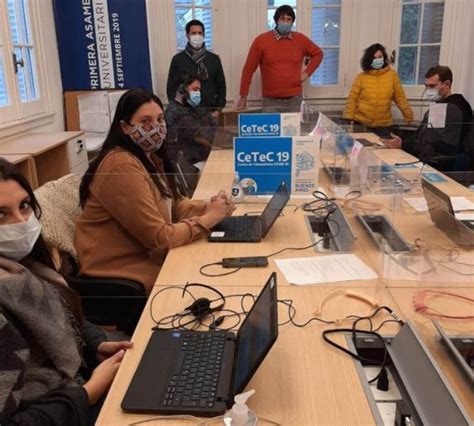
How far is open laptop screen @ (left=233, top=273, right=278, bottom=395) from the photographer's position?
0.95 metres

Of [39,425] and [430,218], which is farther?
[430,218]

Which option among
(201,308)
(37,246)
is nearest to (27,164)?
(37,246)

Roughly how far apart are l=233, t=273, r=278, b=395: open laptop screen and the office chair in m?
0.73

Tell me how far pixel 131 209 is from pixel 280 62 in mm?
3495

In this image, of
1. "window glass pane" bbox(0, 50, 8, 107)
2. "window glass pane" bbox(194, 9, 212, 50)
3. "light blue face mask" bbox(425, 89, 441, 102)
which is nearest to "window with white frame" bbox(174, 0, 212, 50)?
"window glass pane" bbox(194, 9, 212, 50)

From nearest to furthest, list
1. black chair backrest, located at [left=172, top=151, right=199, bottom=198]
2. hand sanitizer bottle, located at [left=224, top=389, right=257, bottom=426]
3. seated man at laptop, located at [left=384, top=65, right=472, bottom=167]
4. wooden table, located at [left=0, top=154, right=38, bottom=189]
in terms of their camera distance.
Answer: hand sanitizer bottle, located at [left=224, top=389, right=257, bottom=426]
black chair backrest, located at [left=172, top=151, right=199, bottom=198]
wooden table, located at [left=0, top=154, right=38, bottom=189]
seated man at laptop, located at [left=384, top=65, right=472, bottom=167]

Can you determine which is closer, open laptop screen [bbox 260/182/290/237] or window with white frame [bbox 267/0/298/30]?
open laptop screen [bbox 260/182/290/237]

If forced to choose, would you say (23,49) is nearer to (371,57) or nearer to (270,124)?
(270,124)

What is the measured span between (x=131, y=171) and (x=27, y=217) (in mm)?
597

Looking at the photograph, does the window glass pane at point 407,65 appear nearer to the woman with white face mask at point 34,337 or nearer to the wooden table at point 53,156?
the wooden table at point 53,156

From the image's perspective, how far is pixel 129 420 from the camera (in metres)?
0.99

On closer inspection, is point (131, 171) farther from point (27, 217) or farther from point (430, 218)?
point (430, 218)

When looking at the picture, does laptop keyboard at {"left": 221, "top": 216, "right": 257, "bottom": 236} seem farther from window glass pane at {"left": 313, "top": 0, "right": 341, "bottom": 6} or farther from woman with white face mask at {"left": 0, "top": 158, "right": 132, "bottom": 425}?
window glass pane at {"left": 313, "top": 0, "right": 341, "bottom": 6}

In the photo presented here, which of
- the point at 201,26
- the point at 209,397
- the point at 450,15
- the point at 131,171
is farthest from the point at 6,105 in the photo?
the point at 450,15
